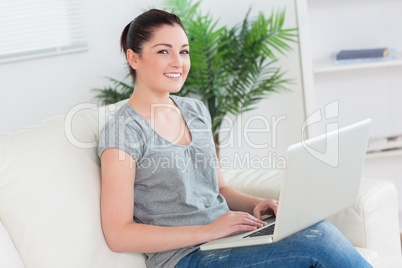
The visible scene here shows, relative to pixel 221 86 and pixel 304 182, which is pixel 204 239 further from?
pixel 221 86

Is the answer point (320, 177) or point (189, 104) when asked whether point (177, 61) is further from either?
point (320, 177)

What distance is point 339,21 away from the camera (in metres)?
3.01

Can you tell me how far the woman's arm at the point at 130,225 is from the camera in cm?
150

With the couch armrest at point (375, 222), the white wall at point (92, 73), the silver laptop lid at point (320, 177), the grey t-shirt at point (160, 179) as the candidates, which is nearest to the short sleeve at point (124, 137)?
the grey t-shirt at point (160, 179)

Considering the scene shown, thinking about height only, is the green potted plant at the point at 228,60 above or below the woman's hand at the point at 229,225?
above

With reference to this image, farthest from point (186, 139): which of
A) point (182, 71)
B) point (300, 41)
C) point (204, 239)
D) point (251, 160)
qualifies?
point (251, 160)

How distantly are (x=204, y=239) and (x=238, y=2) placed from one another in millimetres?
1775

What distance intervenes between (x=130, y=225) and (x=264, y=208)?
45cm

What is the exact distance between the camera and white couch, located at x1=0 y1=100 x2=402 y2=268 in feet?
4.80

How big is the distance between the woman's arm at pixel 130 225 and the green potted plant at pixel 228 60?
1.27 metres

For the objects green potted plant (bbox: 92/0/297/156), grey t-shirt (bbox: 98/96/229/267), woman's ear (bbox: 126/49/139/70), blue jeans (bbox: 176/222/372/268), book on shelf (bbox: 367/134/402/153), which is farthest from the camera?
book on shelf (bbox: 367/134/402/153)

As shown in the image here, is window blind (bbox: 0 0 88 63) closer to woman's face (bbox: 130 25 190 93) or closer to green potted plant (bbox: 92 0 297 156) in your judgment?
green potted plant (bbox: 92 0 297 156)

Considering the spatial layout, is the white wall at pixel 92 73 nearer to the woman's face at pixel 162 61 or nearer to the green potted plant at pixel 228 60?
the green potted plant at pixel 228 60

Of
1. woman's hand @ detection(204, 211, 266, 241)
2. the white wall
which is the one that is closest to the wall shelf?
the white wall
